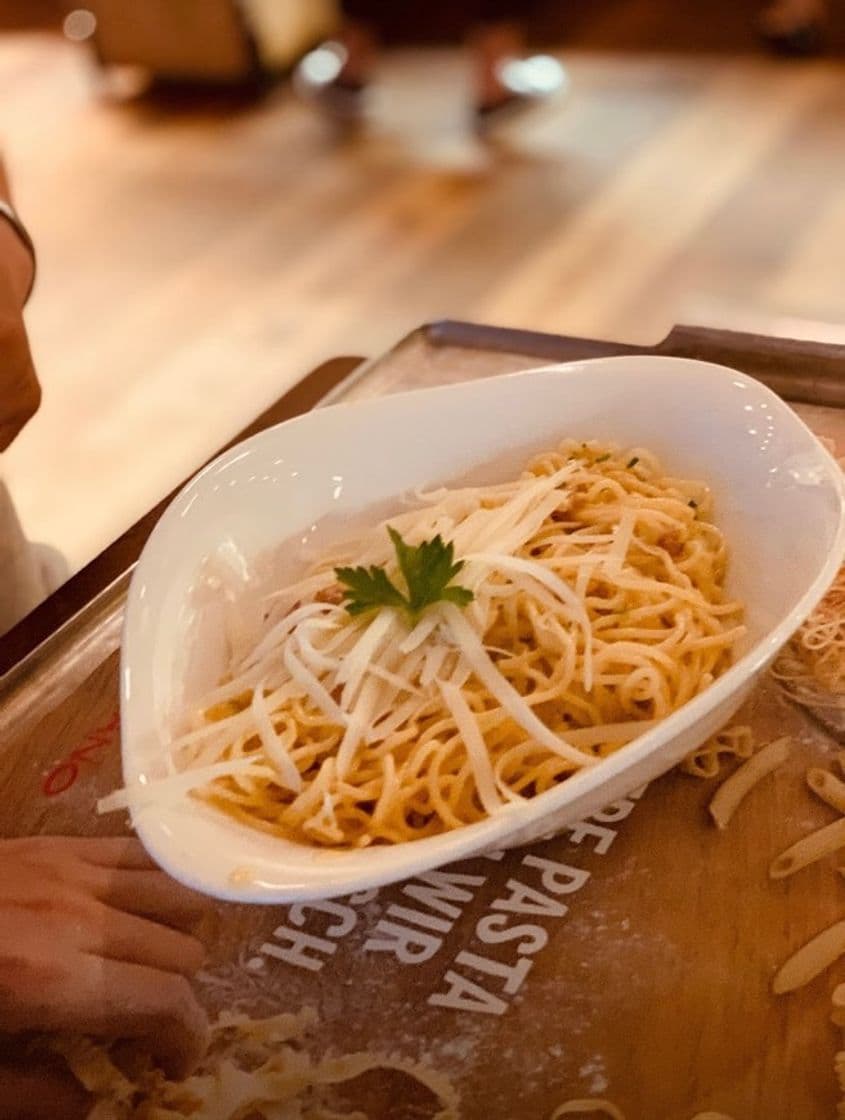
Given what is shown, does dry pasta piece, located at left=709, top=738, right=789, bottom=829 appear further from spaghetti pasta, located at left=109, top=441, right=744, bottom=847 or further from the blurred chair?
the blurred chair

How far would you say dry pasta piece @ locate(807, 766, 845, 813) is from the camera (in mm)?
744

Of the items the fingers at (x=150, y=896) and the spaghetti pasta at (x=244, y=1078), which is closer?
the spaghetti pasta at (x=244, y=1078)

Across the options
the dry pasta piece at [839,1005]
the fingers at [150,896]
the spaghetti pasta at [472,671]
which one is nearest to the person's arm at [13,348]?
the spaghetti pasta at [472,671]

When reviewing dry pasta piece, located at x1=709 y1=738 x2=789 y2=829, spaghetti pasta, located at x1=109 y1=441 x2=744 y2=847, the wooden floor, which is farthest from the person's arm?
A: the wooden floor

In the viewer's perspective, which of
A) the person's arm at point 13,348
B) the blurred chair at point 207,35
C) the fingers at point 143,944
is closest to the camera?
the fingers at point 143,944

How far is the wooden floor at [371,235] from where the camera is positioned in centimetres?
244

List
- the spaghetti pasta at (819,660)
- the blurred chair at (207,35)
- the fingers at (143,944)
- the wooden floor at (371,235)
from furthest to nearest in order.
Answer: the blurred chair at (207,35) → the wooden floor at (371,235) → the spaghetti pasta at (819,660) → the fingers at (143,944)

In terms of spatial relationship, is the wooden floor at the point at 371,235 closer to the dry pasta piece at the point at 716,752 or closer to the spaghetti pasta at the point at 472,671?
the spaghetti pasta at the point at 472,671

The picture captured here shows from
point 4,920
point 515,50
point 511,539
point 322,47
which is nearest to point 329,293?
point 515,50

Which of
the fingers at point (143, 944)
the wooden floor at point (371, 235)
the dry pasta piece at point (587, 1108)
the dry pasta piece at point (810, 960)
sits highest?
the fingers at point (143, 944)

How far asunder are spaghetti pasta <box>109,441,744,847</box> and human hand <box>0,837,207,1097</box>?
0.29ft

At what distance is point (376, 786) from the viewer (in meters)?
0.73

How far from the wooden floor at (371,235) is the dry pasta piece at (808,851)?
1.56m

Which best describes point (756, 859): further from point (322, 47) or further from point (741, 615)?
point (322, 47)
